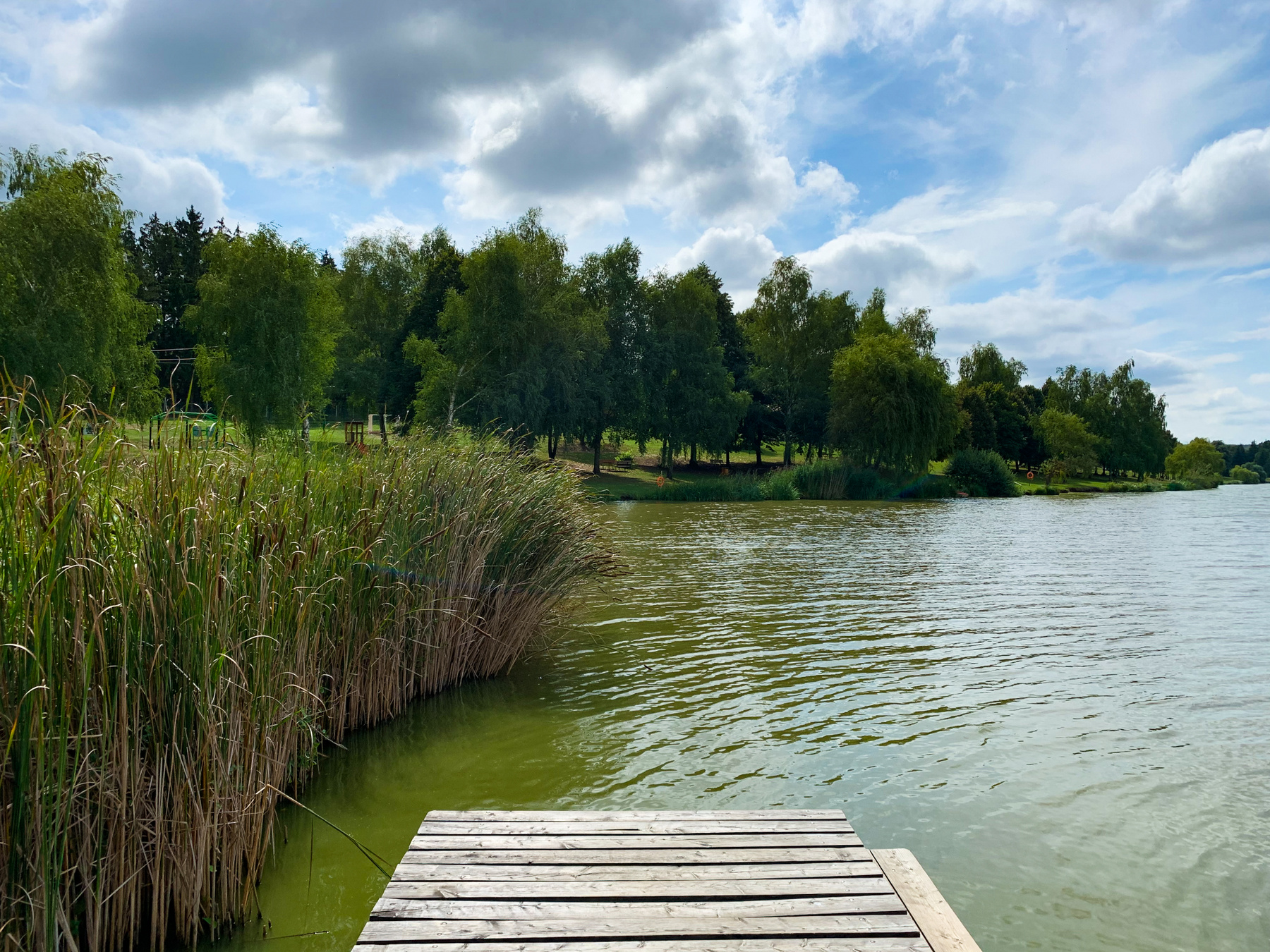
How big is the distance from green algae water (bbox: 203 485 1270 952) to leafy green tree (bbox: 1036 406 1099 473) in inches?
2358

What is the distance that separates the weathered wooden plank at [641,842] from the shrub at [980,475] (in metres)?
46.4

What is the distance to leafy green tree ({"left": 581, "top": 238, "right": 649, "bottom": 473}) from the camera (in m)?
45.4

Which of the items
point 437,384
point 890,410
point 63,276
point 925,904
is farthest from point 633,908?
point 890,410

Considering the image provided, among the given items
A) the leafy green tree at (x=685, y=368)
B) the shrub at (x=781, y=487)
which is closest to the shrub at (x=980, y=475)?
the shrub at (x=781, y=487)

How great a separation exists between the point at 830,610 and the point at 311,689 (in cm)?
924

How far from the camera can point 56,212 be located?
79.7ft

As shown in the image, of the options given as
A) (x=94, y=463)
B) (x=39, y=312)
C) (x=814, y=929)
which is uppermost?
(x=39, y=312)

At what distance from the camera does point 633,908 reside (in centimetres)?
318

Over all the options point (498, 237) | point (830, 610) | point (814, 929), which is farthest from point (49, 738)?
point (498, 237)

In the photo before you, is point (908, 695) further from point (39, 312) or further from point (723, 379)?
point (723, 379)

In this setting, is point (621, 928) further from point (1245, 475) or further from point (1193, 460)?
point (1245, 475)

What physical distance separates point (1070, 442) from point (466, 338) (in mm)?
54808

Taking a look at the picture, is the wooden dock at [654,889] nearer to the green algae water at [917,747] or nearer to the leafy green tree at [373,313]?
the green algae water at [917,747]

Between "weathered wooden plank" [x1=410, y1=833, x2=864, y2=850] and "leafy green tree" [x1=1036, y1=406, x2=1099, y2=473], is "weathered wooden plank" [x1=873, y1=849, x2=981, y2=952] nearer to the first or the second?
"weathered wooden plank" [x1=410, y1=833, x2=864, y2=850]
